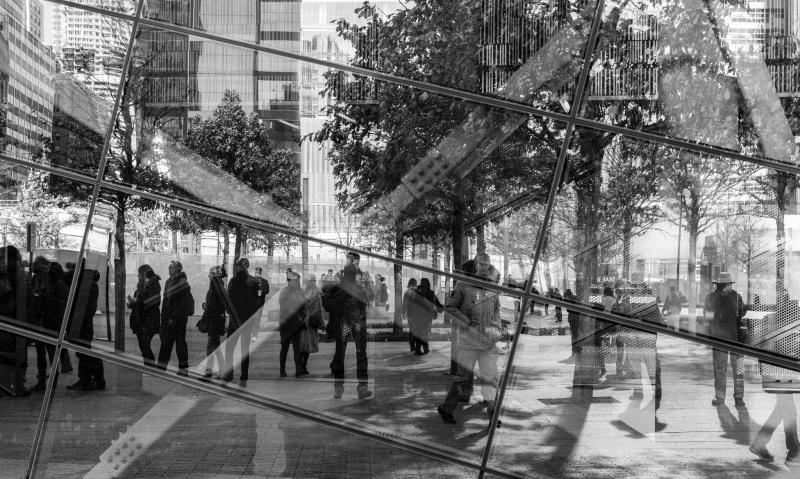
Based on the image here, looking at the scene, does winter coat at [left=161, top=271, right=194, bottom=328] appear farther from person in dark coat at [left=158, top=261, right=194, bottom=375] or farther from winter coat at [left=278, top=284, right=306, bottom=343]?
winter coat at [left=278, top=284, right=306, bottom=343]

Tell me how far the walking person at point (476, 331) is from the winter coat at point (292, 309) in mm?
1136

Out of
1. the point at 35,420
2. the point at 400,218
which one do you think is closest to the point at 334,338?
the point at 400,218

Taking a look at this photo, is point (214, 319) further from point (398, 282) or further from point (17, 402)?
point (17, 402)

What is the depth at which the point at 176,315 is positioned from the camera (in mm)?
6590

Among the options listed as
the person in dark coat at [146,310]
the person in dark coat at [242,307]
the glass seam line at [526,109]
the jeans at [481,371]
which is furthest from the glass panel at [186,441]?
the glass seam line at [526,109]

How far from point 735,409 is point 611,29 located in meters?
3.01

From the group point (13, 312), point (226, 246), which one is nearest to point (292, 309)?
point (226, 246)

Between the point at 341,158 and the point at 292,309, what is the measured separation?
123cm

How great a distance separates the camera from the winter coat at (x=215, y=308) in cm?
652

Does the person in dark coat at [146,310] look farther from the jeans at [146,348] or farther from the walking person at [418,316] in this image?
Answer: the walking person at [418,316]

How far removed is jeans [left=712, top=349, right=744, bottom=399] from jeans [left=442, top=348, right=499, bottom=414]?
5.43 ft

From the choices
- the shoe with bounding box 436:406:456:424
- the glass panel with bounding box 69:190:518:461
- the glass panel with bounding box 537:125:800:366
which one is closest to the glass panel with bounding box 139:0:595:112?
the glass panel with bounding box 537:125:800:366

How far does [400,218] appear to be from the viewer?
6457mm

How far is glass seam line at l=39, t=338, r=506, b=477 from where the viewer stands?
644 centimetres
